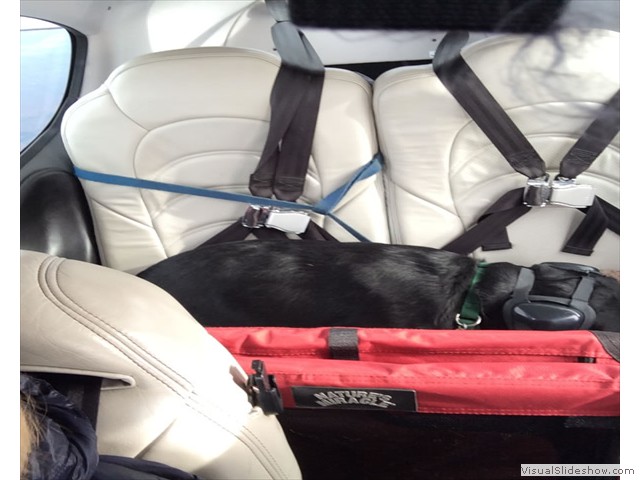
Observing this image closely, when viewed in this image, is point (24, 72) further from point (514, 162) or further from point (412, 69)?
point (514, 162)

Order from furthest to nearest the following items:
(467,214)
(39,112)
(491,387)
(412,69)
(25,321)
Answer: (39,112) < (467,214) < (412,69) < (491,387) < (25,321)

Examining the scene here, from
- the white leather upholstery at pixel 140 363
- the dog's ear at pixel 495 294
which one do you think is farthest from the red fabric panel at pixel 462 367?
the dog's ear at pixel 495 294

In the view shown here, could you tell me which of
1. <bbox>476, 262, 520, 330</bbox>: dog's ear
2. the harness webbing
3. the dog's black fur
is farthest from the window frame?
<bbox>476, 262, 520, 330</bbox>: dog's ear

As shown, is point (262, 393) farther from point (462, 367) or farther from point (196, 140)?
point (196, 140)

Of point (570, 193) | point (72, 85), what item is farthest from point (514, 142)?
point (72, 85)

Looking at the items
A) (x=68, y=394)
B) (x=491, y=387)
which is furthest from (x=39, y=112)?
(x=491, y=387)

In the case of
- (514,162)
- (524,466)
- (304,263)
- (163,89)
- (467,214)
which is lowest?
(524,466)

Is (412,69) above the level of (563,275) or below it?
above

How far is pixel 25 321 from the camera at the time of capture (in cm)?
61

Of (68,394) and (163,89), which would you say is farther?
(163,89)

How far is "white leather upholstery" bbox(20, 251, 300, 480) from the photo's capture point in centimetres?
61

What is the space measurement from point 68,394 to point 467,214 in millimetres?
915

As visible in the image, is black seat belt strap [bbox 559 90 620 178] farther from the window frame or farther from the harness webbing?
the window frame

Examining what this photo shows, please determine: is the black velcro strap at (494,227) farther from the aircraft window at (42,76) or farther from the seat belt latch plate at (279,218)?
the aircraft window at (42,76)
